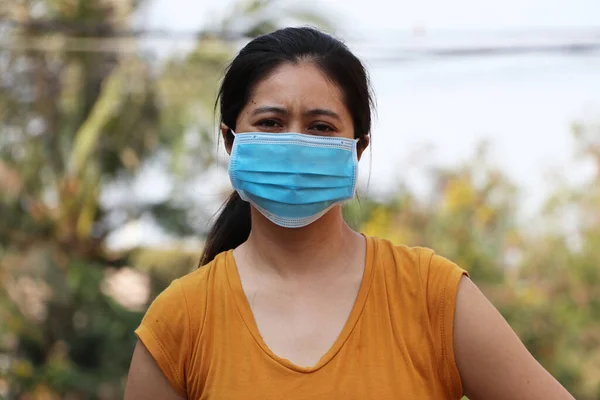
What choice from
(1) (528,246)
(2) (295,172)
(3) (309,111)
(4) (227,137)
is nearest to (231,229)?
(4) (227,137)

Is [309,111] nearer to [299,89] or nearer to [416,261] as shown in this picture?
[299,89]

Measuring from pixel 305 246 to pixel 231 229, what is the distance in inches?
16.8

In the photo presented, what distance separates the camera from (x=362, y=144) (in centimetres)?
228

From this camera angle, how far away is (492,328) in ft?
6.47

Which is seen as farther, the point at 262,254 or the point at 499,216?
the point at 499,216

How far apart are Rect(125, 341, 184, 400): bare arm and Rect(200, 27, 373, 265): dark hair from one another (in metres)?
0.58

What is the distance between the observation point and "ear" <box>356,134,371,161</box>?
2.27 m

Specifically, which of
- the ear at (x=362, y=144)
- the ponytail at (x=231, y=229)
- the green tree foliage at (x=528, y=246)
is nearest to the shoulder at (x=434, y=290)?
the ear at (x=362, y=144)

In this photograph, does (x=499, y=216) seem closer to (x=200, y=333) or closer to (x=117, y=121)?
(x=117, y=121)

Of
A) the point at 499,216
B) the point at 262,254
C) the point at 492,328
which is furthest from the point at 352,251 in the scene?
the point at 499,216

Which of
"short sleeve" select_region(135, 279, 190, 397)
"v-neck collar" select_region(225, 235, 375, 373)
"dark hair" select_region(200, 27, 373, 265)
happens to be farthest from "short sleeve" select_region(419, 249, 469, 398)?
"short sleeve" select_region(135, 279, 190, 397)

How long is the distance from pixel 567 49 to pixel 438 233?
3638mm

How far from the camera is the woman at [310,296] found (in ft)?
6.46

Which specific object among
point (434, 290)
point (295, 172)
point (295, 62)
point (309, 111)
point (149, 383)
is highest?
point (295, 62)
